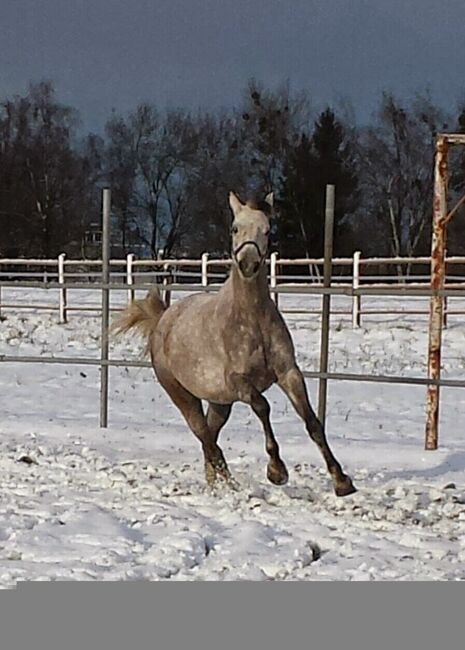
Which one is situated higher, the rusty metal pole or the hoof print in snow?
the rusty metal pole

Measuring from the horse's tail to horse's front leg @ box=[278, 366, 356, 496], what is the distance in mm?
1362

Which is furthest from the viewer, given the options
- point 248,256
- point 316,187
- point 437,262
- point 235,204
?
point 316,187

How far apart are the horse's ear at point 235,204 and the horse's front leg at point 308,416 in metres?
0.82

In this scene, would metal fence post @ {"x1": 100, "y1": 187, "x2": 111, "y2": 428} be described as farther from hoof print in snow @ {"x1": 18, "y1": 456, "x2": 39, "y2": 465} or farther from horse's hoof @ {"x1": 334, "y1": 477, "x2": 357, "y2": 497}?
horse's hoof @ {"x1": 334, "y1": 477, "x2": 357, "y2": 497}

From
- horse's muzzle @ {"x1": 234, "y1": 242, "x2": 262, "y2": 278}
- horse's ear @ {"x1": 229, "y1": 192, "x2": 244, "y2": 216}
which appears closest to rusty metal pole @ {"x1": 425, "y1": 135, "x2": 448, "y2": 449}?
horse's ear @ {"x1": 229, "y1": 192, "x2": 244, "y2": 216}

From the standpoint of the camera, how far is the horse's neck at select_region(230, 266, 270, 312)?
16.1 feet

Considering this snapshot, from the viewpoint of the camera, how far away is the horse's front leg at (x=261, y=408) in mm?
4934

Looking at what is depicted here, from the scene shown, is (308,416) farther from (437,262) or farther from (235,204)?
(437,262)

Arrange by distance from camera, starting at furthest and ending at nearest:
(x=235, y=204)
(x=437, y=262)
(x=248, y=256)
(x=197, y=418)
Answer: (x=437, y=262)
(x=197, y=418)
(x=235, y=204)
(x=248, y=256)

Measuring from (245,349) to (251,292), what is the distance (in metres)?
0.28

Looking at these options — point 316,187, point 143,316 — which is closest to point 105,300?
point 143,316

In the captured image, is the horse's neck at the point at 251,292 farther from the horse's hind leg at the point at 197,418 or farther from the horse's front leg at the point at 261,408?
the horse's hind leg at the point at 197,418

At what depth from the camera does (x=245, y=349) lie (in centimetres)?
492

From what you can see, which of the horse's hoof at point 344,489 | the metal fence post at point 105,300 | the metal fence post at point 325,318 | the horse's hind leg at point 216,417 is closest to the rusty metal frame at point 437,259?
the metal fence post at point 325,318
